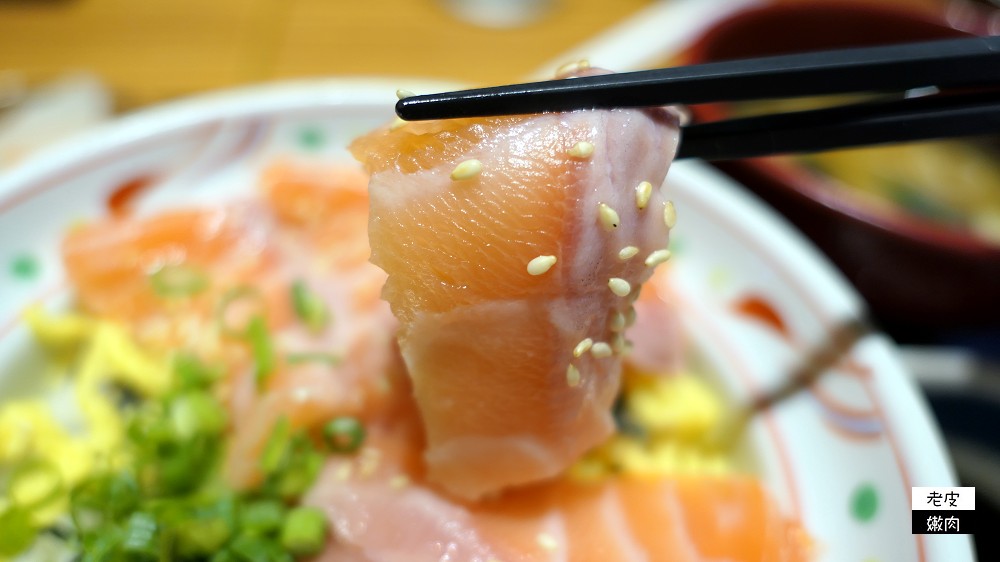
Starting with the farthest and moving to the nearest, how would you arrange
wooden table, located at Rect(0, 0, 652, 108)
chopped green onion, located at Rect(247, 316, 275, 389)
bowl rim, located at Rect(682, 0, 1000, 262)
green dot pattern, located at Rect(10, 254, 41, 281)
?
wooden table, located at Rect(0, 0, 652, 108) < bowl rim, located at Rect(682, 0, 1000, 262) < green dot pattern, located at Rect(10, 254, 41, 281) < chopped green onion, located at Rect(247, 316, 275, 389)

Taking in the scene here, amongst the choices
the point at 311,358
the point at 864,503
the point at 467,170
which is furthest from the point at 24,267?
the point at 864,503

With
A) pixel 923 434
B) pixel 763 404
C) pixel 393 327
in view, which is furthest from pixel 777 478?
pixel 393 327

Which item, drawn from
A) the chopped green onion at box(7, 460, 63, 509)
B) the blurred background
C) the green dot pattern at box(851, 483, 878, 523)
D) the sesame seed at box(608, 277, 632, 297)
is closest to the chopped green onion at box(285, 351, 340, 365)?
the chopped green onion at box(7, 460, 63, 509)

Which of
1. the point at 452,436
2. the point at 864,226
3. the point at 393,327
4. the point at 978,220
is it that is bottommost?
the point at 978,220

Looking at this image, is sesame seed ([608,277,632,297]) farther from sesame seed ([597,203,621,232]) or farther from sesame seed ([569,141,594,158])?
sesame seed ([569,141,594,158])

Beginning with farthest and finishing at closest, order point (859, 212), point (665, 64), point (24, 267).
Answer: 1. point (665, 64)
2. point (859, 212)
3. point (24, 267)

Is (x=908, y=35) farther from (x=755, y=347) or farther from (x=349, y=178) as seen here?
(x=349, y=178)

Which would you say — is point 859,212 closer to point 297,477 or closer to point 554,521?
point 554,521
